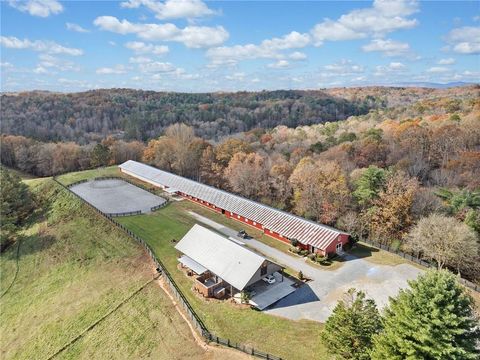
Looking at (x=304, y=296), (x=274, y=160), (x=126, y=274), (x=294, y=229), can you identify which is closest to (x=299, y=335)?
(x=304, y=296)

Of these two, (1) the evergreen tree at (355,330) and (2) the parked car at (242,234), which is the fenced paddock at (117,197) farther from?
(1) the evergreen tree at (355,330)

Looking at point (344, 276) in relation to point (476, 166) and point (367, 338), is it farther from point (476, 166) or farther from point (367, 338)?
point (476, 166)

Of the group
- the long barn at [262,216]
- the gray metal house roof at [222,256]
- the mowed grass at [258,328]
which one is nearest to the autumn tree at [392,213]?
the long barn at [262,216]

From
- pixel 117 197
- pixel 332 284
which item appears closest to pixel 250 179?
pixel 117 197

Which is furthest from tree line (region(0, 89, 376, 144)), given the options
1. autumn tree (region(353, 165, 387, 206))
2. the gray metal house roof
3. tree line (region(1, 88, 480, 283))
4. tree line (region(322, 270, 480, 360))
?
tree line (region(322, 270, 480, 360))

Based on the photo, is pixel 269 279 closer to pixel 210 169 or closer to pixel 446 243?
pixel 446 243

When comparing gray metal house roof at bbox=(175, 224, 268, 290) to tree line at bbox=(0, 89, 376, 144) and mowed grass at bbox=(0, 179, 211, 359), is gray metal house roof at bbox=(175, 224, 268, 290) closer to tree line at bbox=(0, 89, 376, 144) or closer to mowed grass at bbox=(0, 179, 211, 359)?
mowed grass at bbox=(0, 179, 211, 359)
